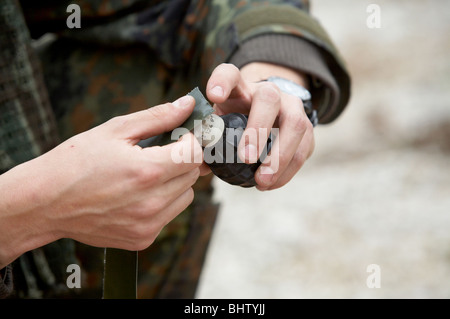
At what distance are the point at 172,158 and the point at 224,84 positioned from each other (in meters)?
0.15

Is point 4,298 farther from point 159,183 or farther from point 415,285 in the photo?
point 415,285

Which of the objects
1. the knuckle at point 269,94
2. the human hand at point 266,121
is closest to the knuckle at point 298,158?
the human hand at point 266,121

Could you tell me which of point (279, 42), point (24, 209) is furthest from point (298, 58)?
point (24, 209)

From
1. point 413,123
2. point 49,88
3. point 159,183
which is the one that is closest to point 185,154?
point 159,183

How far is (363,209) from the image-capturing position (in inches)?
89.4

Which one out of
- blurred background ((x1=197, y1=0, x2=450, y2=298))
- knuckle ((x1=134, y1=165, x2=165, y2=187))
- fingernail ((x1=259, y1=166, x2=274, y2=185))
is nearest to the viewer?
knuckle ((x1=134, y1=165, x2=165, y2=187))

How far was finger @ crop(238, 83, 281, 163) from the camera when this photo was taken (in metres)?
0.71

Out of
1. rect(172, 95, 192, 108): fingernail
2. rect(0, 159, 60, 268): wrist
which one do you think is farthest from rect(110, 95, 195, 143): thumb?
rect(0, 159, 60, 268): wrist

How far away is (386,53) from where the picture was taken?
139 inches

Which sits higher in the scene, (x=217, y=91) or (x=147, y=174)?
(x=217, y=91)

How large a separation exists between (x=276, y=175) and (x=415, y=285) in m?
1.32

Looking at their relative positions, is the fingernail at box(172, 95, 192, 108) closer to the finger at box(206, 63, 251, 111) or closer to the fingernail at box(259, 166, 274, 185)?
the finger at box(206, 63, 251, 111)

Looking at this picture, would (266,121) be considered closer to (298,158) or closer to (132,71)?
(298,158)

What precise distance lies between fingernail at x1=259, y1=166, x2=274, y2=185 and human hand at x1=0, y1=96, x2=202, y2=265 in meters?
0.11
